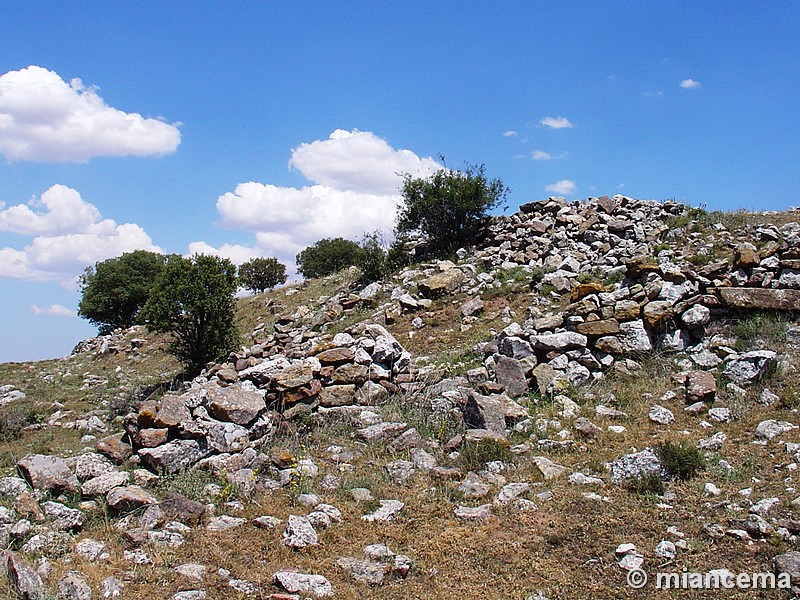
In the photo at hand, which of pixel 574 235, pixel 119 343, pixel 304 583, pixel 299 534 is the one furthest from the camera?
pixel 119 343

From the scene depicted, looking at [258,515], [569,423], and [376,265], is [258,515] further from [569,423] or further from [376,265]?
[376,265]

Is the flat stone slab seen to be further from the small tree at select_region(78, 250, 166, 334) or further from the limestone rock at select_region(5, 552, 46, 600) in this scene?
the small tree at select_region(78, 250, 166, 334)

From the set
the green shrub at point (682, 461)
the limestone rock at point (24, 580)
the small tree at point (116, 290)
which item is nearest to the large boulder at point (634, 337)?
the green shrub at point (682, 461)

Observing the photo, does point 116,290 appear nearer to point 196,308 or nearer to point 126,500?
point 196,308

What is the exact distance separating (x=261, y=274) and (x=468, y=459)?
81.5 feet

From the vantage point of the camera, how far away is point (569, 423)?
7777 mm

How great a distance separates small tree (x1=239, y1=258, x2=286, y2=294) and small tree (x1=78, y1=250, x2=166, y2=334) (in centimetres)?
464

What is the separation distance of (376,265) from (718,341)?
10987 mm

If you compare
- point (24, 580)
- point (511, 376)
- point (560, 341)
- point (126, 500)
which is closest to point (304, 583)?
point (24, 580)

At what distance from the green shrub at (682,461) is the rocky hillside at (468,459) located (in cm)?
2

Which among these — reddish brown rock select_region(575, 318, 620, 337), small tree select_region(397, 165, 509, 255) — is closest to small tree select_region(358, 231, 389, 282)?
small tree select_region(397, 165, 509, 255)

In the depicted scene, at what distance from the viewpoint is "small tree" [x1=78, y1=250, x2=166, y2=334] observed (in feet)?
99.6

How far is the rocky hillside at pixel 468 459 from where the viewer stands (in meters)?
4.86

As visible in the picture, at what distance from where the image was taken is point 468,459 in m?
6.95
